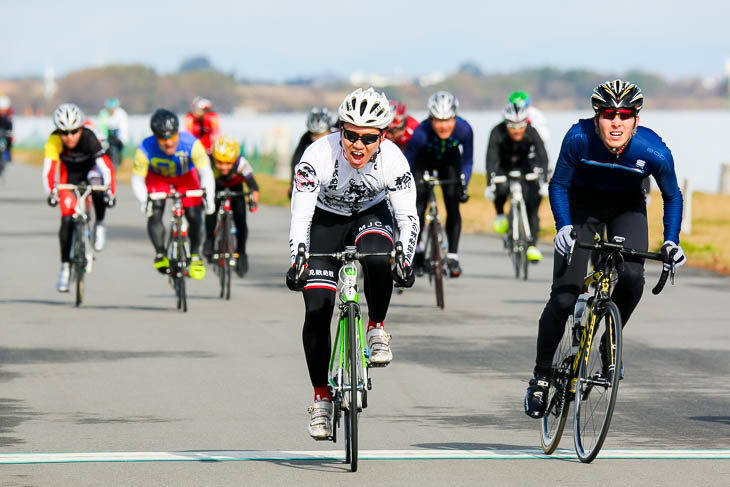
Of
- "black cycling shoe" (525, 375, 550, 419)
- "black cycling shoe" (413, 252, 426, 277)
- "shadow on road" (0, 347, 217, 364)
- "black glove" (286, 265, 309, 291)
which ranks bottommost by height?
"shadow on road" (0, 347, 217, 364)

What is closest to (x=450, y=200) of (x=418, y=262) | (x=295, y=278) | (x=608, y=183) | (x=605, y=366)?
(x=418, y=262)

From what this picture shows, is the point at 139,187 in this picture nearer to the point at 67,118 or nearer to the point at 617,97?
the point at 67,118

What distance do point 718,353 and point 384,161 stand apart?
16.4 ft

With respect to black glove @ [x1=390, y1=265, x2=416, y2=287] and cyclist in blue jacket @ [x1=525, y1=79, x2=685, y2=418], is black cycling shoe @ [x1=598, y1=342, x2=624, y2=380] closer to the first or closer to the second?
cyclist in blue jacket @ [x1=525, y1=79, x2=685, y2=418]

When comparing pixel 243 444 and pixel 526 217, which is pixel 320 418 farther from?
pixel 526 217

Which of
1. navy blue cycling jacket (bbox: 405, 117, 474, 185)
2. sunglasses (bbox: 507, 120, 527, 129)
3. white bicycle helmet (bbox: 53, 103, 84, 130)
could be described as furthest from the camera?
sunglasses (bbox: 507, 120, 527, 129)

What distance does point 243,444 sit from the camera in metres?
8.16

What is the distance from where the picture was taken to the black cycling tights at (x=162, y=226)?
15133mm

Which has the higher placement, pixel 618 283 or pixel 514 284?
pixel 618 283

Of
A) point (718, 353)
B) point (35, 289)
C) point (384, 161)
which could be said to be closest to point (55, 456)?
→ point (384, 161)

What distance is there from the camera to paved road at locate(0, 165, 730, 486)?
24.6 ft

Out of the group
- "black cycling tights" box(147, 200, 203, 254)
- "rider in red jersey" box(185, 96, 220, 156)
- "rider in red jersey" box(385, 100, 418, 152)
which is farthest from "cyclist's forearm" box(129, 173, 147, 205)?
"rider in red jersey" box(185, 96, 220, 156)

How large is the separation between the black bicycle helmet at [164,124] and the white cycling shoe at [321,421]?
24.2 feet

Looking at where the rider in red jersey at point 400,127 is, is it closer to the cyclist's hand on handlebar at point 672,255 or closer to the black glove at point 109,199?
the black glove at point 109,199
